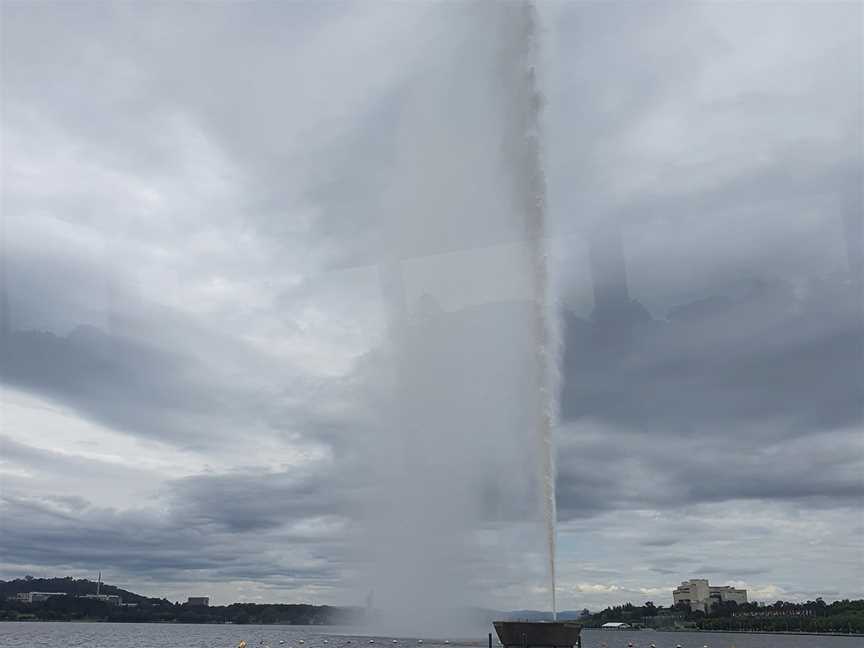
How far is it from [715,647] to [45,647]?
137 metres

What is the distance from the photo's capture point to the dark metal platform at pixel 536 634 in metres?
52.2

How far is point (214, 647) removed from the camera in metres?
114

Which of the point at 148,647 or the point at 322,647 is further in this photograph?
the point at 148,647

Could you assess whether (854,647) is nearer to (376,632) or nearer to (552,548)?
(376,632)

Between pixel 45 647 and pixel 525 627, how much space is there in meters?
80.1

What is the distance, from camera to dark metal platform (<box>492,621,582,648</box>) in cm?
5223

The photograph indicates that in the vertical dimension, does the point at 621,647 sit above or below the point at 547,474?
below

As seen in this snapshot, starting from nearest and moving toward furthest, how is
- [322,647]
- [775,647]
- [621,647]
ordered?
[322,647] → [775,647] → [621,647]

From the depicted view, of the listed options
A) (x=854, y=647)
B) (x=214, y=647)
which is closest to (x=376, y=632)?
(x=214, y=647)

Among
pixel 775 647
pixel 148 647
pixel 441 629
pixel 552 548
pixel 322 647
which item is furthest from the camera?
pixel 775 647

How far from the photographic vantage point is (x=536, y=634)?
52.5m

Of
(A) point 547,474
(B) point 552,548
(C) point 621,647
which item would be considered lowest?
(C) point 621,647

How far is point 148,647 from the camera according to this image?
110500 mm

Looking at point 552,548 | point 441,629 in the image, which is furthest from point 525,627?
point 441,629
